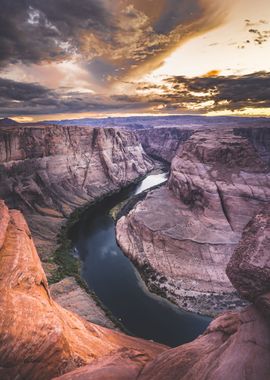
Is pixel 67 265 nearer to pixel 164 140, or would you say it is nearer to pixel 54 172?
pixel 54 172

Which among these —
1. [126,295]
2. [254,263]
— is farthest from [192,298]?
[254,263]

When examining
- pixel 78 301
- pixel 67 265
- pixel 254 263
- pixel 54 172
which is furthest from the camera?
pixel 54 172

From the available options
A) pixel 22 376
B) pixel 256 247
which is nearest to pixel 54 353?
pixel 22 376

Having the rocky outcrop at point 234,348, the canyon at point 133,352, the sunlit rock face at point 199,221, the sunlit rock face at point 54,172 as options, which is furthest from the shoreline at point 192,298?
the sunlit rock face at point 54,172

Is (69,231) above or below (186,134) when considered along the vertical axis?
below

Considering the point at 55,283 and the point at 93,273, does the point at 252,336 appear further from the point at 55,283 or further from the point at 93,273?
the point at 93,273


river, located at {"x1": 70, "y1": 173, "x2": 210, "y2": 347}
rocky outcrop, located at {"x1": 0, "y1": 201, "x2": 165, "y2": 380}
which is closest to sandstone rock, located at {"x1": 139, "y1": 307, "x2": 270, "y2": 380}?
rocky outcrop, located at {"x1": 0, "y1": 201, "x2": 165, "y2": 380}
